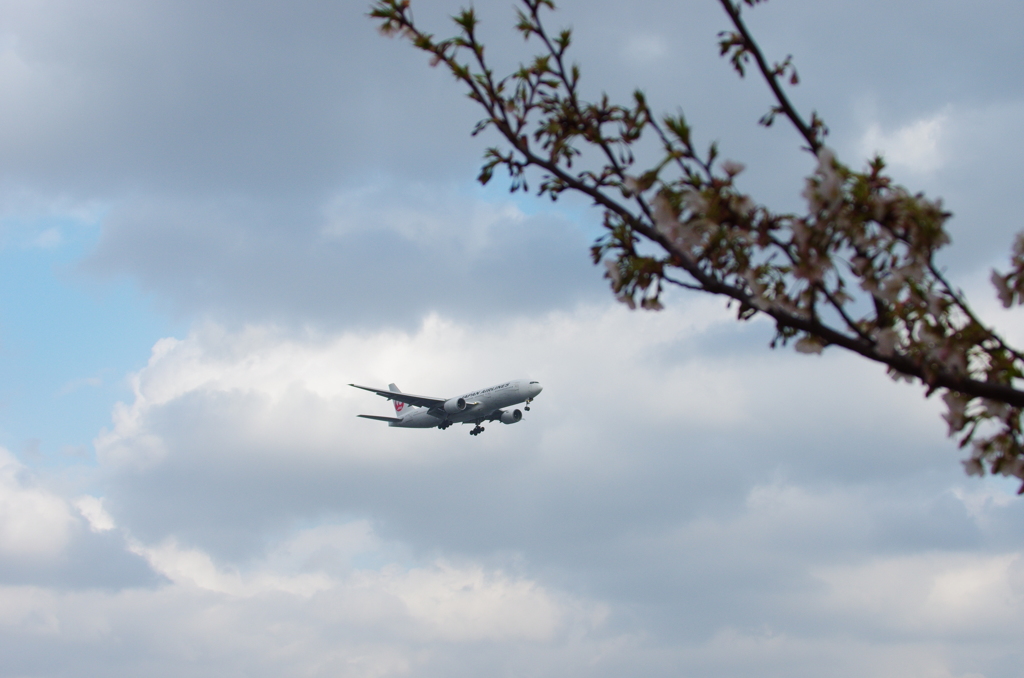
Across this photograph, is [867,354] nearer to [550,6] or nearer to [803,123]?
[803,123]

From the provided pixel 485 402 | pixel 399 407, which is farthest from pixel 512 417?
pixel 399 407

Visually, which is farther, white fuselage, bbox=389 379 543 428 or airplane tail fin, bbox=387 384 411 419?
airplane tail fin, bbox=387 384 411 419

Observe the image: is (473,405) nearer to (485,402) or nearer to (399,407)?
(485,402)

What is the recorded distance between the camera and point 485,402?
9112 cm

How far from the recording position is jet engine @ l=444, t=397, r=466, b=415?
300 feet

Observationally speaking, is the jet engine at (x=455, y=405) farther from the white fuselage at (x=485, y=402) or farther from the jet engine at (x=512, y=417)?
the jet engine at (x=512, y=417)

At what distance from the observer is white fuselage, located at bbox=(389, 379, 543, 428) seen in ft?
291

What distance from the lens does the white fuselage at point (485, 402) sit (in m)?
88.6

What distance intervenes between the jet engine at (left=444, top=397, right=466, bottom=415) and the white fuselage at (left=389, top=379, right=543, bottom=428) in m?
0.32

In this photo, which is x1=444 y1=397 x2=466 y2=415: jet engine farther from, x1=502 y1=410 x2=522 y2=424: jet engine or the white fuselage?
x1=502 y1=410 x2=522 y2=424: jet engine

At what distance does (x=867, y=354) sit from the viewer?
24.5 ft

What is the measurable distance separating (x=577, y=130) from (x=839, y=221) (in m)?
2.75

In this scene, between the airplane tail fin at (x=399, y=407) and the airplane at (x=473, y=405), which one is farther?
the airplane tail fin at (x=399, y=407)

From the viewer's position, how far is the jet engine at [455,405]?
91500 mm
